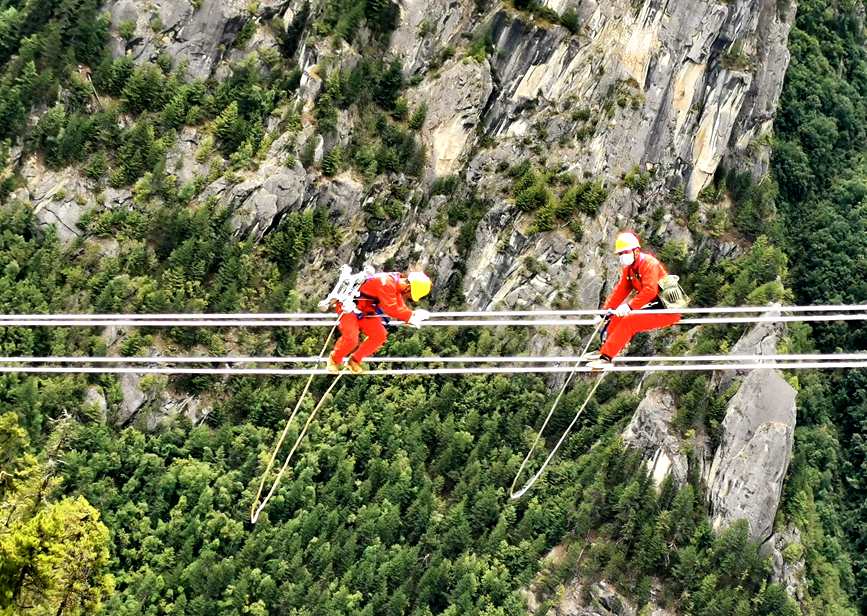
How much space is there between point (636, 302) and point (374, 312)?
→ 6.51 m

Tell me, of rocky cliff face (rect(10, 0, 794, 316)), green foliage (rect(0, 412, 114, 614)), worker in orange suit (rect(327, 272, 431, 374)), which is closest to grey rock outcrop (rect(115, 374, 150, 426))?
rocky cliff face (rect(10, 0, 794, 316))

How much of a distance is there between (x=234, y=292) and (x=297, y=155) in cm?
1139

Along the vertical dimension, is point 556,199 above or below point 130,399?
above

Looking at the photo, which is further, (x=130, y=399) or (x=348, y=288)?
(x=130, y=399)

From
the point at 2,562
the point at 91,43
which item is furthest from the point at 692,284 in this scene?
the point at 2,562

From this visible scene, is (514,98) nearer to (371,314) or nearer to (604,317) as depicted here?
(604,317)

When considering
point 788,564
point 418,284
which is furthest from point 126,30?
point 418,284

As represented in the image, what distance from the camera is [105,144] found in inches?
3442

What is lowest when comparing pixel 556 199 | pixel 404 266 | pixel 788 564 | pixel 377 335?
pixel 788 564

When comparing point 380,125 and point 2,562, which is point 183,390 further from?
point 2,562

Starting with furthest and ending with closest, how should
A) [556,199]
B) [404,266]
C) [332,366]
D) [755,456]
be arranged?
1. [404,266]
2. [556,199]
3. [755,456]
4. [332,366]

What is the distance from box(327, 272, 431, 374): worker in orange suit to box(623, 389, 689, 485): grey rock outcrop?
54000 mm

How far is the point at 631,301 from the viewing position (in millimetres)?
29266

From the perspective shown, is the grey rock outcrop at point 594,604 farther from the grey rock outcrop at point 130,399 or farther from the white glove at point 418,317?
the white glove at point 418,317
